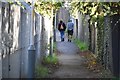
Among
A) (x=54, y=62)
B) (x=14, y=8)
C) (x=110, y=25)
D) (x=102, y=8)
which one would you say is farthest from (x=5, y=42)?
(x=54, y=62)

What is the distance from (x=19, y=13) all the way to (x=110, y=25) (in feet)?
14.4

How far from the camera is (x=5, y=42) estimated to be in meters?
7.26

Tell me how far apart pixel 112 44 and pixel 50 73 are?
2448 mm

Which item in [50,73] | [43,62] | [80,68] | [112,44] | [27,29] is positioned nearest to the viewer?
[27,29]

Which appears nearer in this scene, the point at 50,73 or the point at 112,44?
the point at 112,44

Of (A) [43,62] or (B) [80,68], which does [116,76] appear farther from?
(A) [43,62]

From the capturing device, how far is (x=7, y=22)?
7.51m

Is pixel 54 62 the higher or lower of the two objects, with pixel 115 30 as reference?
lower

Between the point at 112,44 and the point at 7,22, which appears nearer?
the point at 7,22

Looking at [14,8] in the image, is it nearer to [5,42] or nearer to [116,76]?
[5,42]

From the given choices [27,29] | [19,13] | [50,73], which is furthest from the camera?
[50,73]

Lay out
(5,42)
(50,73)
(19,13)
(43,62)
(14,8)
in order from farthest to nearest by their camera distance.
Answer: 1. (43,62)
2. (50,73)
3. (19,13)
4. (14,8)
5. (5,42)

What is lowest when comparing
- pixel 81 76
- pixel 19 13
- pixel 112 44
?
pixel 81 76

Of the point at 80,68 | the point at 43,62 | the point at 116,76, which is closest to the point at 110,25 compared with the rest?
the point at 116,76
